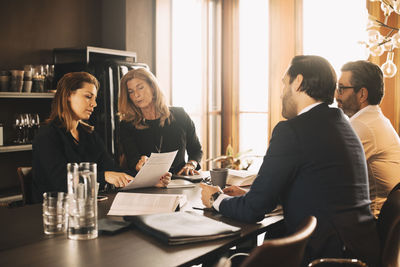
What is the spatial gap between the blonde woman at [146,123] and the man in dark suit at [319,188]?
127cm

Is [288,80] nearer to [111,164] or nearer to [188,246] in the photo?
[188,246]

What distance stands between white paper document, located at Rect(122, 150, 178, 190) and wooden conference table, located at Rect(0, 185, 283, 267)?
1.93 feet

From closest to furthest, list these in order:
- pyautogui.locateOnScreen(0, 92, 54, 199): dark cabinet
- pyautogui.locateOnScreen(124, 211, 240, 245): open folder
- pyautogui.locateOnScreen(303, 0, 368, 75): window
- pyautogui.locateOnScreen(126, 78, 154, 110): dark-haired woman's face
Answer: pyautogui.locateOnScreen(124, 211, 240, 245): open folder, pyautogui.locateOnScreen(126, 78, 154, 110): dark-haired woman's face, pyautogui.locateOnScreen(0, 92, 54, 199): dark cabinet, pyautogui.locateOnScreen(303, 0, 368, 75): window

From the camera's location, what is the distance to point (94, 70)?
13.0 feet

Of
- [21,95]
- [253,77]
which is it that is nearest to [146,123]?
[21,95]

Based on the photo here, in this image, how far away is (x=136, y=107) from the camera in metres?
3.02

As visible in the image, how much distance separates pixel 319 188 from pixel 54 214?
0.97m

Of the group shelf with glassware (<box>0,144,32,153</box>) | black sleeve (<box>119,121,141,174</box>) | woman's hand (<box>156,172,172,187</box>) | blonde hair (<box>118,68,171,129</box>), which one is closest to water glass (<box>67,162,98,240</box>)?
woman's hand (<box>156,172,172,187</box>)

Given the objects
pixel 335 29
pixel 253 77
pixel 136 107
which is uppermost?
pixel 335 29

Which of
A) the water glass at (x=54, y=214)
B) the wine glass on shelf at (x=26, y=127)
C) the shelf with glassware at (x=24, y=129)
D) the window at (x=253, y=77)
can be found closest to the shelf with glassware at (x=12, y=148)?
the shelf with glassware at (x=24, y=129)

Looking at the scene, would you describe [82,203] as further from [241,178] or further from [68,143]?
[241,178]

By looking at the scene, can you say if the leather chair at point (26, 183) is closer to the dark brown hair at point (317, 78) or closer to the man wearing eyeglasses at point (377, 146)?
the dark brown hair at point (317, 78)

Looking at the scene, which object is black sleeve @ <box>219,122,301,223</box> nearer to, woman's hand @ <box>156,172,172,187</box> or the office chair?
the office chair

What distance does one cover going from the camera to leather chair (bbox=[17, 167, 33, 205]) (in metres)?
2.22
